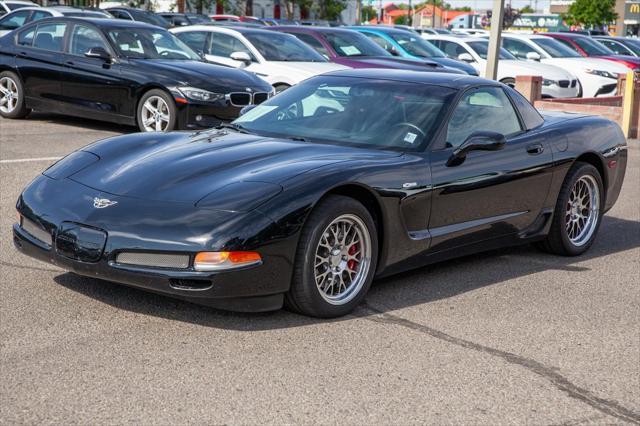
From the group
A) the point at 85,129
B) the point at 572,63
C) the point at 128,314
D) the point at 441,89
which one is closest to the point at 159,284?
the point at 128,314

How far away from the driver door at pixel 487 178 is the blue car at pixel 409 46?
1315 cm

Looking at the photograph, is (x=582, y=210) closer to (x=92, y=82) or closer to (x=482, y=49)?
(x=92, y=82)

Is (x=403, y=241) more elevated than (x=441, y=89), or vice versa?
(x=441, y=89)

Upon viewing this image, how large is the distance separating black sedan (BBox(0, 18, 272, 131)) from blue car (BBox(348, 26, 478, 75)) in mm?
7343

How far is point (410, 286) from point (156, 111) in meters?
7.23

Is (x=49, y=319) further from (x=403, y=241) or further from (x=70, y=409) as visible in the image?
(x=403, y=241)

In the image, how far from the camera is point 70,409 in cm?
401

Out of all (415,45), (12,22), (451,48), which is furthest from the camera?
(451,48)

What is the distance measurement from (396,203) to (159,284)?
5.07ft

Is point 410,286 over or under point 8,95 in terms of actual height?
under

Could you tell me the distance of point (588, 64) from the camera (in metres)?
23.3

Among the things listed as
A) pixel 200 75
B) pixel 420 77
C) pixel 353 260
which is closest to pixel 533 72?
pixel 200 75

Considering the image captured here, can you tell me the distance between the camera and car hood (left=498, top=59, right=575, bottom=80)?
71.6 ft

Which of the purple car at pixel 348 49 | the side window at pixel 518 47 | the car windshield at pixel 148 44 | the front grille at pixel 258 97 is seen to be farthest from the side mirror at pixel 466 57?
the front grille at pixel 258 97
